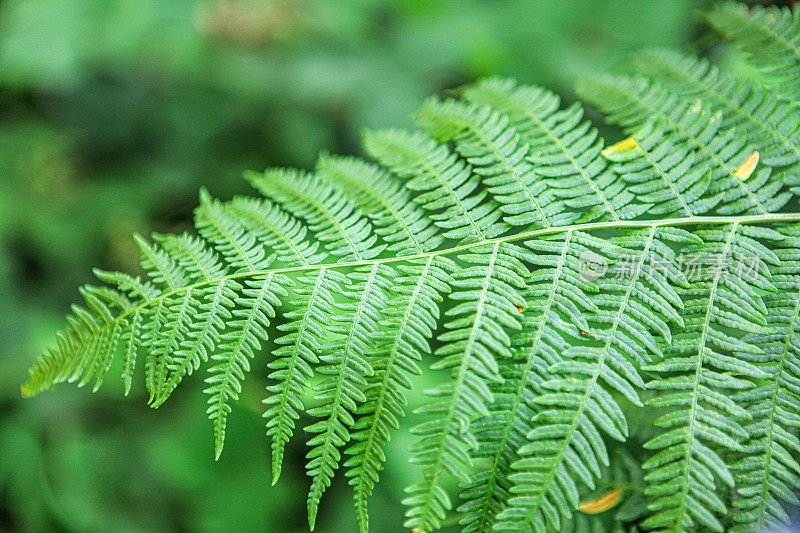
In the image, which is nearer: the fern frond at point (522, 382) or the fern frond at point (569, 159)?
the fern frond at point (522, 382)

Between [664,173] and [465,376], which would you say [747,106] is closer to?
[664,173]

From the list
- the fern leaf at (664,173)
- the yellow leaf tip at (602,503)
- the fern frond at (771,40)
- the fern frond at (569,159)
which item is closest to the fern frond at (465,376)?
the fern frond at (569,159)

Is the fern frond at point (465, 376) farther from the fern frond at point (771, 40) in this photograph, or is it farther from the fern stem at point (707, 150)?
the fern frond at point (771, 40)

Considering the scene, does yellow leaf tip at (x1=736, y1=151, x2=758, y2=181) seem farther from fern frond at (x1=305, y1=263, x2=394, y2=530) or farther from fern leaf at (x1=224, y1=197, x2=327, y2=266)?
fern leaf at (x1=224, y1=197, x2=327, y2=266)

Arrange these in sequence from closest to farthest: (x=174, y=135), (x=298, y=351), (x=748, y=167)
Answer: (x=298, y=351), (x=748, y=167), (x=174, y=135)

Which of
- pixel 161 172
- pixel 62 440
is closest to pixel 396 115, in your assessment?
pixel 161 172

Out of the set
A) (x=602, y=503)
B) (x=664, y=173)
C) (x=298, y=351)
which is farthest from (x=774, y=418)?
(x=298, y=351)
